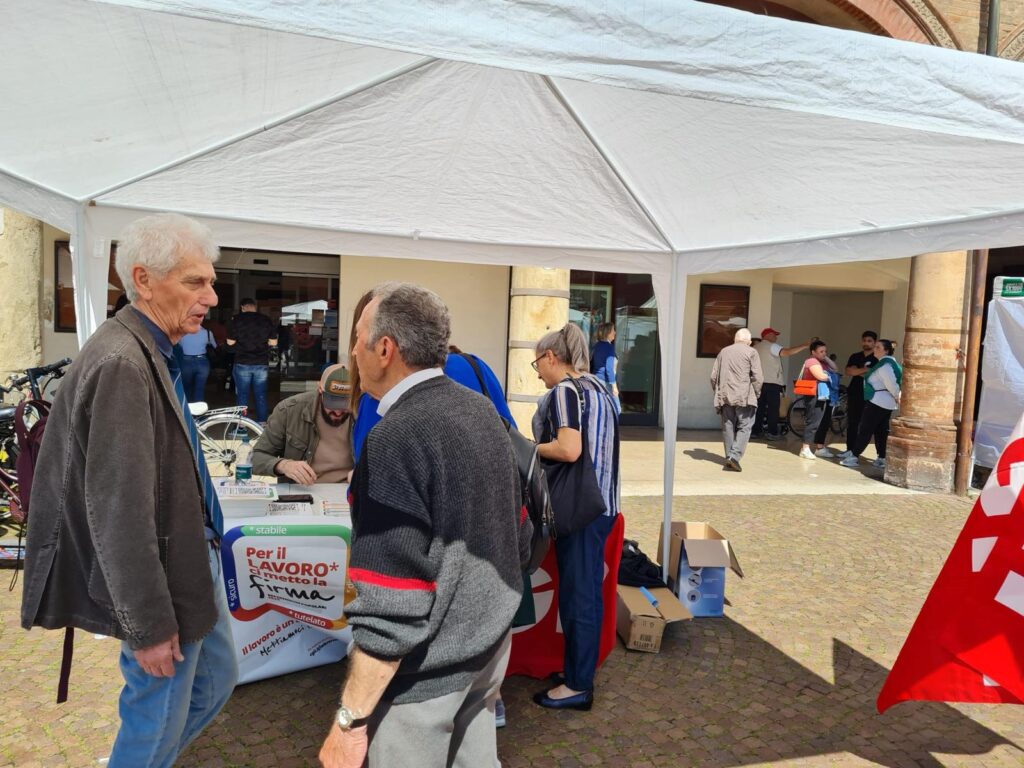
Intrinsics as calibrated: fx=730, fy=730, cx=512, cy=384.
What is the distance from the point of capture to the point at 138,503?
5.77ft

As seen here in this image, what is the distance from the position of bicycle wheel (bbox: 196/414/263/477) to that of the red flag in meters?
6.77

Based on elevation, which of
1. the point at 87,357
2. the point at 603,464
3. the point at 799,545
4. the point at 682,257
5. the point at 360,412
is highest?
the point at 682,257

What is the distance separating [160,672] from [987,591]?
290 centimetres

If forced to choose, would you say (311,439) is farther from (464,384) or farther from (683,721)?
(683,721)

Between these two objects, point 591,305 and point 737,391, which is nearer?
point 737,391

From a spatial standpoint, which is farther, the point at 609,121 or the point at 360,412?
the point at 609,121

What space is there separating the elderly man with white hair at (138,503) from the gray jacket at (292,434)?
1691 millimetres

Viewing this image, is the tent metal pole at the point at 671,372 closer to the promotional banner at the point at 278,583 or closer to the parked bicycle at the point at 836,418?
the promotional banner at the point at 278,583

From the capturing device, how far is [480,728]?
1681 millimetres

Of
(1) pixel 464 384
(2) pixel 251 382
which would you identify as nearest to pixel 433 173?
(1) pixel 464 384

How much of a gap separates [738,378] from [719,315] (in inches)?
157

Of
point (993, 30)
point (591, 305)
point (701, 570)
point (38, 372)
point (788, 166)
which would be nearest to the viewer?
point (788, 166)

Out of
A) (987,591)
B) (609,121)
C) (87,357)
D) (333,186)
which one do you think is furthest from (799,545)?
(87,357)

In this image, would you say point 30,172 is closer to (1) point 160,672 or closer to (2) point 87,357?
(2) point 87,357
